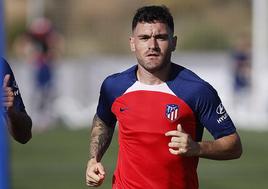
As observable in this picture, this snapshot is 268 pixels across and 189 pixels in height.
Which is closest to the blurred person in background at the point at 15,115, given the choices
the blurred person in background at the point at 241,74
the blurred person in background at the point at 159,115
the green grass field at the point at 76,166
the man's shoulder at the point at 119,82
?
the blurred person in background at the point at 159,115

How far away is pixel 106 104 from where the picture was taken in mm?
8031

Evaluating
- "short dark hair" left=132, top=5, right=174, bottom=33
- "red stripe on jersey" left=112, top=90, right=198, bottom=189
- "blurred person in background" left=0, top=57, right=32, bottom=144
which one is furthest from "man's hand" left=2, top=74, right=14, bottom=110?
"short dark hair" left=132, top=5, right=174, bottom=33

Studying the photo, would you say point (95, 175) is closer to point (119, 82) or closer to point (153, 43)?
point (119, 82)

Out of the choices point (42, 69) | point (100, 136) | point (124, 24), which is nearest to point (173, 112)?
point (100, 136)

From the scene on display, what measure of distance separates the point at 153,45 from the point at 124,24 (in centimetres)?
3565

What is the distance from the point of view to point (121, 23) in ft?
141

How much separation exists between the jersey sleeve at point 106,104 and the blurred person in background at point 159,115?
0.16ft

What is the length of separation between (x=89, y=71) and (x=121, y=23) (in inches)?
622

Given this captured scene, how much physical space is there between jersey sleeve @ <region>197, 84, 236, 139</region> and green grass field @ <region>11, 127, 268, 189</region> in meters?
7.09

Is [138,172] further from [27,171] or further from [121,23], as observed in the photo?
[121,23]

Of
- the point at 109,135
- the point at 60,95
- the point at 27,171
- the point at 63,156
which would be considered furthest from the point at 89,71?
the point at 109,135

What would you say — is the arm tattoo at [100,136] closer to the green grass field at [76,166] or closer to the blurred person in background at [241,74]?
the green grass field at [76,166]

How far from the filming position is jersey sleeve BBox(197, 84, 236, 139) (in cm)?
753

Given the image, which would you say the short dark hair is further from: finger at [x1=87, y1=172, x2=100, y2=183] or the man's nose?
finger at [x1=87, y1=172, x2=100, y2=183]
